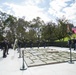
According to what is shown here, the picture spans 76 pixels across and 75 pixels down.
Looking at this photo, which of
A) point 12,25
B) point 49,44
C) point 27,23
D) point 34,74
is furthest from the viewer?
point 27,23

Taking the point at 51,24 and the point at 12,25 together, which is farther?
the point at 51,24

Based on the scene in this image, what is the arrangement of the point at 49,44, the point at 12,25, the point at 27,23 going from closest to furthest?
the point at 49,44 < the point at 12,25 < the point at 27,23

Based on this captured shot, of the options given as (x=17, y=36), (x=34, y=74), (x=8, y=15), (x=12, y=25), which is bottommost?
(x=34, y=74)

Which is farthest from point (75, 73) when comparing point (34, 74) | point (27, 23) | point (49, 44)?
point (27, 23)

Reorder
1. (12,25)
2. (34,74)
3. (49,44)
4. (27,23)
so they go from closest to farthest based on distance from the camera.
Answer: (34,74) < (49,44) < (12,25) < (27,23)

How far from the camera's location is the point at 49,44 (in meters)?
32.6

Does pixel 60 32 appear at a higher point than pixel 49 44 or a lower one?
higher

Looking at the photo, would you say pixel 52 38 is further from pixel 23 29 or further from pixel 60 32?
pixel 23 29

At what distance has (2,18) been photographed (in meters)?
36.8

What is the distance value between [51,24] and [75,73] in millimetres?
33230

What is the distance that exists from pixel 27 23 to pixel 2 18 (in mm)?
6689

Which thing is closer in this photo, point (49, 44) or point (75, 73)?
point (75, 73)

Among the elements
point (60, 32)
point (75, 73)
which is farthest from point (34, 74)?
point (60, 32)

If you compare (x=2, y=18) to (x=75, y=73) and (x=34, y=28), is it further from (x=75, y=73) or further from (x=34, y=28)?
(x=75, y=73)
